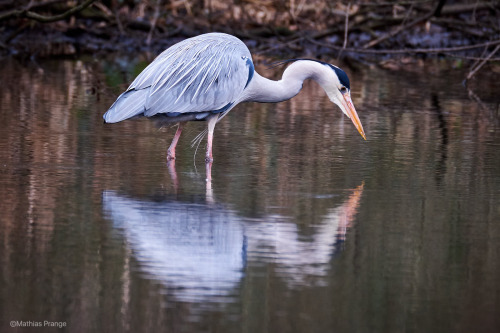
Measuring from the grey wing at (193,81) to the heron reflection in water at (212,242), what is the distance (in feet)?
5.63

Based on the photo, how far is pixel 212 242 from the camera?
6141mm

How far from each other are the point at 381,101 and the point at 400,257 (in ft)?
25.6

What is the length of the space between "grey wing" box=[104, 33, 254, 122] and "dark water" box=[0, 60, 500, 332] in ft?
1.51

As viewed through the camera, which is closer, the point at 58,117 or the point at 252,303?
the point at 252,303

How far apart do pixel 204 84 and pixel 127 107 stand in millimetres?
752

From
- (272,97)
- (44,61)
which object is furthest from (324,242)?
(44,61)

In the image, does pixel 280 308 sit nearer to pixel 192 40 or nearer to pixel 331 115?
pixel 192 40

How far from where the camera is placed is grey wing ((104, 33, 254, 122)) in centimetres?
893

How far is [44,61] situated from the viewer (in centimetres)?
1827

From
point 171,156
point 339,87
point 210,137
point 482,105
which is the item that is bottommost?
point 171,156

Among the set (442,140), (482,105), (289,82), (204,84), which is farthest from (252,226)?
(482,105)

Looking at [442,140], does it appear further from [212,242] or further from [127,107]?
[212,242]

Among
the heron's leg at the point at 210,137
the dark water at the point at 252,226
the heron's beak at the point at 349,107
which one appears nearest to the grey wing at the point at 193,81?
the heron's leg at the point at 210,137

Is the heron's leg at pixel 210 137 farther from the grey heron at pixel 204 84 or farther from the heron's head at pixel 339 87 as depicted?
the heron's head at pixel 339 87
